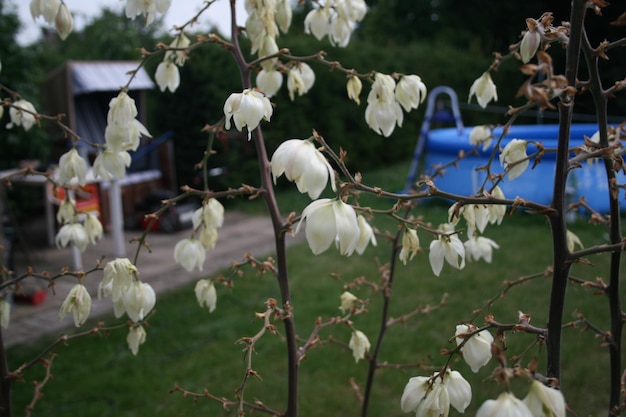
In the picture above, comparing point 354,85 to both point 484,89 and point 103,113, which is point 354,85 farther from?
point 103,113

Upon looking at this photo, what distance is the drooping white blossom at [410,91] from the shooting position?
39.6 inches

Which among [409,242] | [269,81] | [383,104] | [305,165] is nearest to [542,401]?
[305,165]

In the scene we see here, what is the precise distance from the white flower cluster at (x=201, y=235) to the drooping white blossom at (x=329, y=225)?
0.48 m

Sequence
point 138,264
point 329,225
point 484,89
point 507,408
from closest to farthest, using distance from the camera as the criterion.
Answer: point 507,408, point 329,225, point 484,89, point 138,264

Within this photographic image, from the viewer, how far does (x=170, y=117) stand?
638 cm

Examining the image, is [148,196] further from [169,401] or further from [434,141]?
[169,401]

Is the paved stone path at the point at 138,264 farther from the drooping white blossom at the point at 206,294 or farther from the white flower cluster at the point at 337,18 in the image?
the white flower cluster at the point at 337,18

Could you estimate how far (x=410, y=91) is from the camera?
101cm

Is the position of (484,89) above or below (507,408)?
above

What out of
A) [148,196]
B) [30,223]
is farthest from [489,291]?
[30,223]

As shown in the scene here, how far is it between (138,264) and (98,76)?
205 centimetres

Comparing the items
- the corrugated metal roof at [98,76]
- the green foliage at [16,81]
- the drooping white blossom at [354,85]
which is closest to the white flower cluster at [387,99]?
the drooping white blossom at [354,85]

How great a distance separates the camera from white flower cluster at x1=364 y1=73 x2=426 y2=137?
0.98 m

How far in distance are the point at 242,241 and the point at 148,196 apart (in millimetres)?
1269
